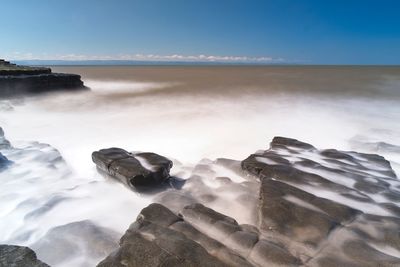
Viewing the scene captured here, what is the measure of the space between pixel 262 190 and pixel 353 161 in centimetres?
273

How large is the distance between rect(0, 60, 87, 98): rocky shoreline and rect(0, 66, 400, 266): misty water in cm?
109

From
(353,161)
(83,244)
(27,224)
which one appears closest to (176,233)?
(83,244)

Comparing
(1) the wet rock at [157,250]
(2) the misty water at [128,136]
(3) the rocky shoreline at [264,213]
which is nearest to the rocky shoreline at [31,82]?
(2) the misty water at [128,136]

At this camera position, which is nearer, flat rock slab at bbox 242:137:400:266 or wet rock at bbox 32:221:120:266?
flat rock slab at bbox 242:137:400:266

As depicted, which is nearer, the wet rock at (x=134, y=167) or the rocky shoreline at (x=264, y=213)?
the rocky shoreline at (x=264, y=213)

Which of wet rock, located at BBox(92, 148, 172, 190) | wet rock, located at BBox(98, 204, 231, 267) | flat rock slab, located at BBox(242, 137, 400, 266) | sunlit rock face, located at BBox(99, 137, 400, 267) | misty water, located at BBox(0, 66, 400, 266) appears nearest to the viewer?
wet rock, located at BBox(98, 204, 231, 267)

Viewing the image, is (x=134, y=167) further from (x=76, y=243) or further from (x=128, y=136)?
(x=128, y=136)

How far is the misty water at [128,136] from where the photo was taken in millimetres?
4711

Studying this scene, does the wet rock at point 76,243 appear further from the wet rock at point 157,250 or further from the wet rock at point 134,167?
the wet rock at point 134,167

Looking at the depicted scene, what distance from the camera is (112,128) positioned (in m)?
10.8

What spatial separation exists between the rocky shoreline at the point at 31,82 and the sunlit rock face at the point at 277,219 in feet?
53.8

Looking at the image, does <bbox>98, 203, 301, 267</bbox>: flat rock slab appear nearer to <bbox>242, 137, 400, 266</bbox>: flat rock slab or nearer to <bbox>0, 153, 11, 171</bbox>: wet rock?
<bbox>242, 137, 400, 266</bbox>: flat rock slab

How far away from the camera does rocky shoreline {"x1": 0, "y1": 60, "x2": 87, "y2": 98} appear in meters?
17.3

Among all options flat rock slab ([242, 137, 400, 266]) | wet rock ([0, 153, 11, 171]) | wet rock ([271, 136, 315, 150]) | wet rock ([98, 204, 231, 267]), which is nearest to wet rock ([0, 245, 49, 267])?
wet rock ([98, 204, 231, 267])
